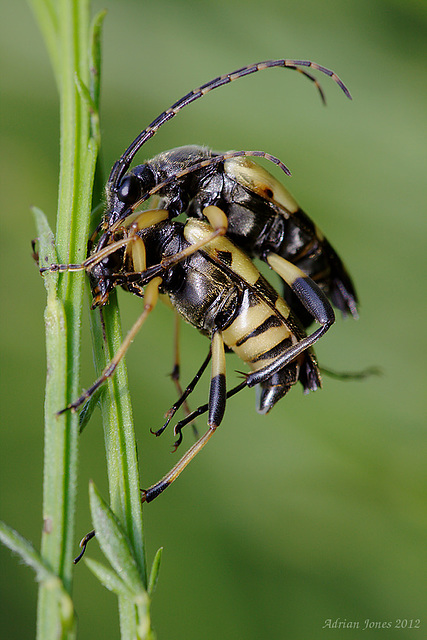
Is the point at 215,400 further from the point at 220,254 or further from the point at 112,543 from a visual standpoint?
the point at 112,543

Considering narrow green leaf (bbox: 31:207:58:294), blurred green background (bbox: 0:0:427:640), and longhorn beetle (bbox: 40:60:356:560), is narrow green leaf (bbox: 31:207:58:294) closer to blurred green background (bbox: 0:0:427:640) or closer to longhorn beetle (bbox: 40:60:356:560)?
longhorn beetle (bbox: 40:60:356:560)

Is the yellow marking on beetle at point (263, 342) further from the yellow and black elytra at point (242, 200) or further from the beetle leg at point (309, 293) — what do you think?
the yellow and black elytra at point (242, 200)

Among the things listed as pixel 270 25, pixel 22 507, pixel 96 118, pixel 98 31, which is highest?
pixel 270 25

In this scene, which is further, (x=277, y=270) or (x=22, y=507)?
(x=22, y=507)

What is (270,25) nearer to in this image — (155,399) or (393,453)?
(155,399)

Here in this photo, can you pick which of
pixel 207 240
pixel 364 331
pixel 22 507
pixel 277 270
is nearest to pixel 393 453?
pixel 364 331

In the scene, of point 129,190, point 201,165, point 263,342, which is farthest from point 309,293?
point 129,190
